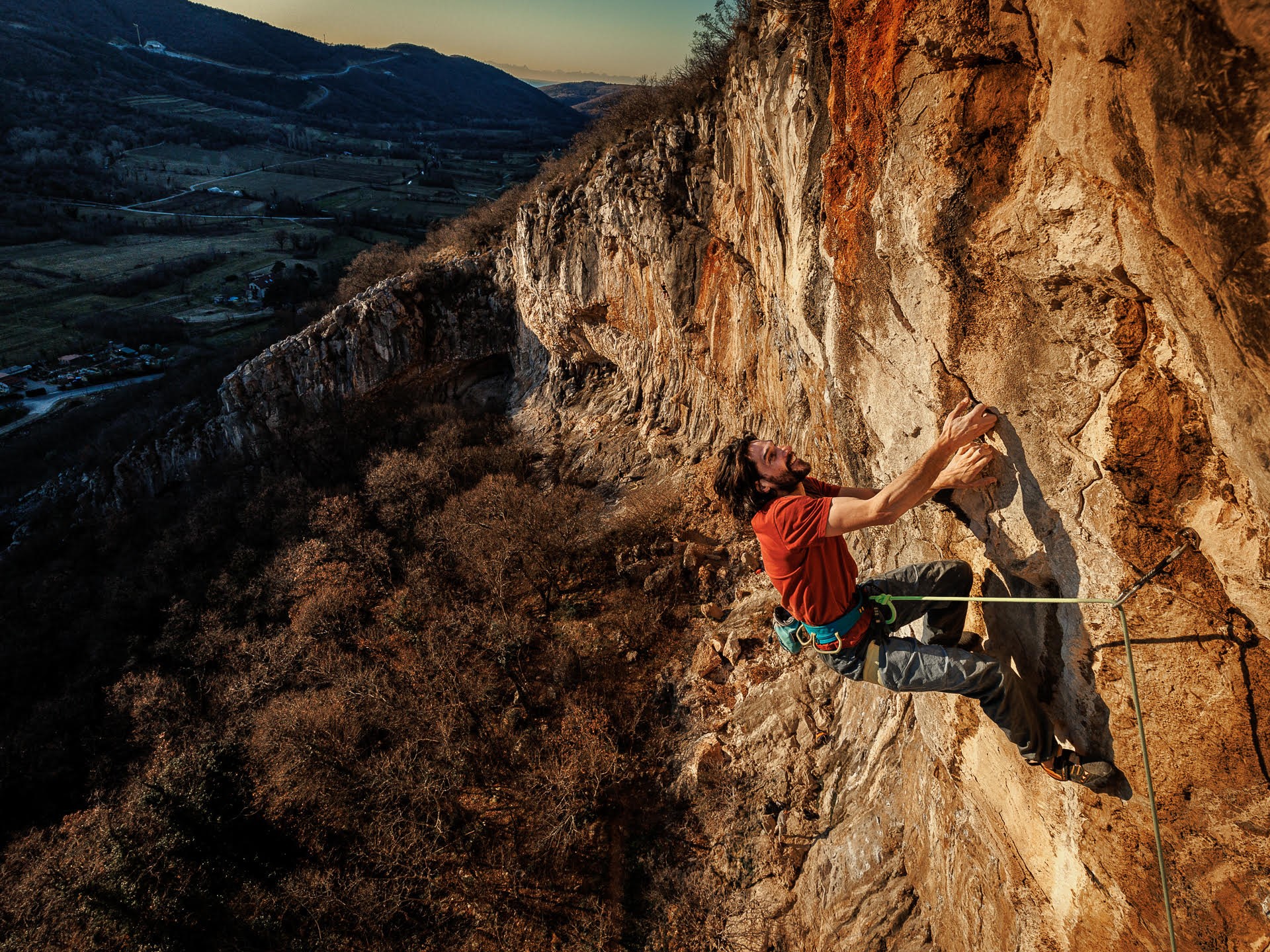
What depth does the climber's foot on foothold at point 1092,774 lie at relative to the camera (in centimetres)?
288

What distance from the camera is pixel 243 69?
145 meters

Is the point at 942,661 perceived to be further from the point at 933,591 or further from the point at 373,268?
the point at 373,268

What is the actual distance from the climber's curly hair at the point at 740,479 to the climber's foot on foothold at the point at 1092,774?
2033mm

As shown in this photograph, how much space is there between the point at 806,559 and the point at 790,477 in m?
0.51

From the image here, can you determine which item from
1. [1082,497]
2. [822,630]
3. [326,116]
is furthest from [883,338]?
[326,116]

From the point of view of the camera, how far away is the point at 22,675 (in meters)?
16.6

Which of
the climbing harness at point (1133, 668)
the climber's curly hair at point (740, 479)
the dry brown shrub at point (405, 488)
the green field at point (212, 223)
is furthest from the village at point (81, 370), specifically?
the climbing harness at point (1133, 668)

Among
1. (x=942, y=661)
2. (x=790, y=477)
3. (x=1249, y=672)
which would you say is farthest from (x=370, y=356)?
(x=1249, y=672)

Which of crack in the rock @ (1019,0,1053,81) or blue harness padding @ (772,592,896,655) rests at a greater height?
crack in the rock @ (1019,0,1053,81)

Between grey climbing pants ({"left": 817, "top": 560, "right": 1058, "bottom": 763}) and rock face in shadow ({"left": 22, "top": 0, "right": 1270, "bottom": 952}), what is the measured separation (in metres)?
0.17

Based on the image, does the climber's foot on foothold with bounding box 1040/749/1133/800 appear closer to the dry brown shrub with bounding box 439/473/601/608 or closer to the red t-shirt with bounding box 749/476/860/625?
the red t-shirt with bounding box 749/476/860/625

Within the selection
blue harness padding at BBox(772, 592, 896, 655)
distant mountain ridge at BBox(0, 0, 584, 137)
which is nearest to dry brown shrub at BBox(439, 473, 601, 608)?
blue harness padding at BBox(772, 592, 896, 655)

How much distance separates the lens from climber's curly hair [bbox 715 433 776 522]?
385 centimetres

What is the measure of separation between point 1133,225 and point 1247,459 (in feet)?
3.51
